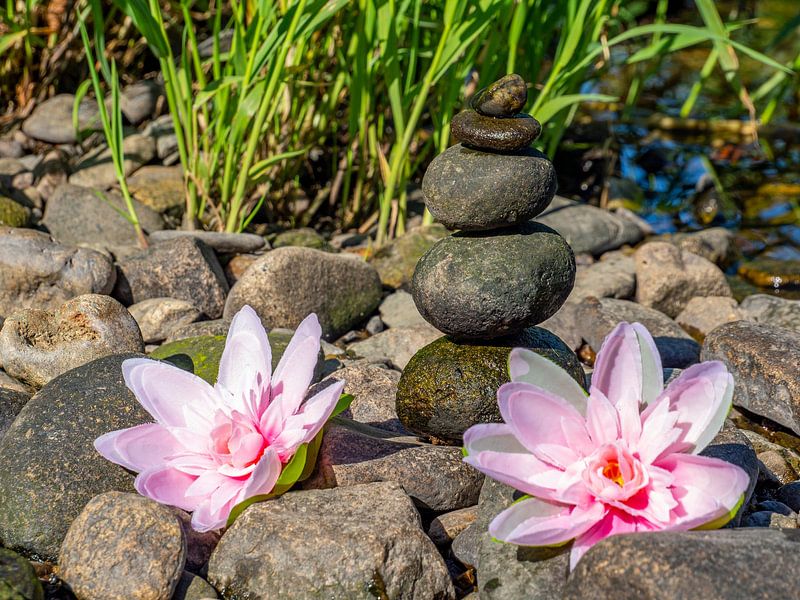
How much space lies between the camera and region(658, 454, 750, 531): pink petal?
175 centimetres

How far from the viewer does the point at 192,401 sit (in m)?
2.16

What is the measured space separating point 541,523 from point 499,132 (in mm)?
1043

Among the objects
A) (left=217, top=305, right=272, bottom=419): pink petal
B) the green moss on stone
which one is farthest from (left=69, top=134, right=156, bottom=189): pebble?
(left=217, top=305, right=272, bottom=419): pink petal

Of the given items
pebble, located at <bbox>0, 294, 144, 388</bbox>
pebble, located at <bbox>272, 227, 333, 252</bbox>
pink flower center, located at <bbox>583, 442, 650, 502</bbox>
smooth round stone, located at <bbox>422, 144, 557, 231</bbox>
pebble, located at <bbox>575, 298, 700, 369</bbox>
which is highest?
smooth round stone, located at <bbox>422, 144, 557, 231</bbox>

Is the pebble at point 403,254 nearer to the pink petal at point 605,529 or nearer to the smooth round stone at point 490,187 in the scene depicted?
the smooth round stone at point 490,187

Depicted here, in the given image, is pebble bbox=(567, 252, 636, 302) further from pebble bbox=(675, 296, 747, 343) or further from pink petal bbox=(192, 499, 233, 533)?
pink petal bbox=(192, 499, 233, 533)

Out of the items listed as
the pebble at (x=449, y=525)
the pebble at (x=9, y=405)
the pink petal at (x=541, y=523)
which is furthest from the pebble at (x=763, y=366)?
the pebble at (x=9, y=405)

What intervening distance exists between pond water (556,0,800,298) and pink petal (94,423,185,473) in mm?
3511

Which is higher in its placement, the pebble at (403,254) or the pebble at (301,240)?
the pebble at (403,254)

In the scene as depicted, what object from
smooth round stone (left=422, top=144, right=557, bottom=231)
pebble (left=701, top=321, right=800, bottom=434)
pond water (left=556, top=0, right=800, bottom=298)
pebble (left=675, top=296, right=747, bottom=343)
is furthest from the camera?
pond water (left=556, top=0, right=800, bottom=298)

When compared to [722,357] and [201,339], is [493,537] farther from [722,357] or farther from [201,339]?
[722,357]

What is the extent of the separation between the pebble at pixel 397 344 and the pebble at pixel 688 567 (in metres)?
1.71

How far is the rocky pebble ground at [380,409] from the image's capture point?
1910mm

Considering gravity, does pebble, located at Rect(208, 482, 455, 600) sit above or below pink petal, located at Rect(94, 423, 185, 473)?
below
